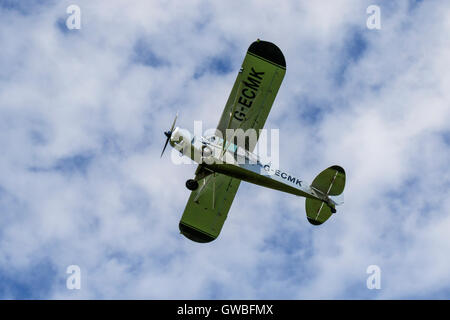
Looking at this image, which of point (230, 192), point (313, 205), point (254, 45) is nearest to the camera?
point (254, 45)

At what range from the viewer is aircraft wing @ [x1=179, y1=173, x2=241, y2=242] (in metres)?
21.2

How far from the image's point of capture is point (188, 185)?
1912cm

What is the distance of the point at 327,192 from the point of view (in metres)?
19.5

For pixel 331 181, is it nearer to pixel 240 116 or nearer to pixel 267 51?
pixel 240 116

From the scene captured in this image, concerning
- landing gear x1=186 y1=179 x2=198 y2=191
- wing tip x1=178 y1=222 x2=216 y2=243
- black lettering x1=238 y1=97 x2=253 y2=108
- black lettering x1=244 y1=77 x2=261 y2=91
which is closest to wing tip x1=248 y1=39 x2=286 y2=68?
black lettering x1=244 y1=77 x2=261 y2=91

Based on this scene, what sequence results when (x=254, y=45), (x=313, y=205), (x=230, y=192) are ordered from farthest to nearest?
(x=230, y=192) < (x=313, y=205) < (x=254, y=45)

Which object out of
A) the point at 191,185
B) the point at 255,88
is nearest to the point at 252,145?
the point at 255,88

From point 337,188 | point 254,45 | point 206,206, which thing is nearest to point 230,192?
point 206,206

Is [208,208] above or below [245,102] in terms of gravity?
below

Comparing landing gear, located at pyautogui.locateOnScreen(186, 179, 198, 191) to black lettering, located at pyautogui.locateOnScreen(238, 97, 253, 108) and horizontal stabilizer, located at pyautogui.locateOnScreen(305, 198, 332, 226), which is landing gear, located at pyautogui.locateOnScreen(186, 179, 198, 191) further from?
horizontal stabilizer, located at pyautogui.locateOnScreen(305, 198, 332, 226)

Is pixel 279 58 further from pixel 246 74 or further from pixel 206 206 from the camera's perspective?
pixel 206 206

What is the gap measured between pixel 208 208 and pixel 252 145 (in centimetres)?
328

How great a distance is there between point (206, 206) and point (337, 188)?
4.96 metres

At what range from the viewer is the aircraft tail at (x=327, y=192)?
19.2m
